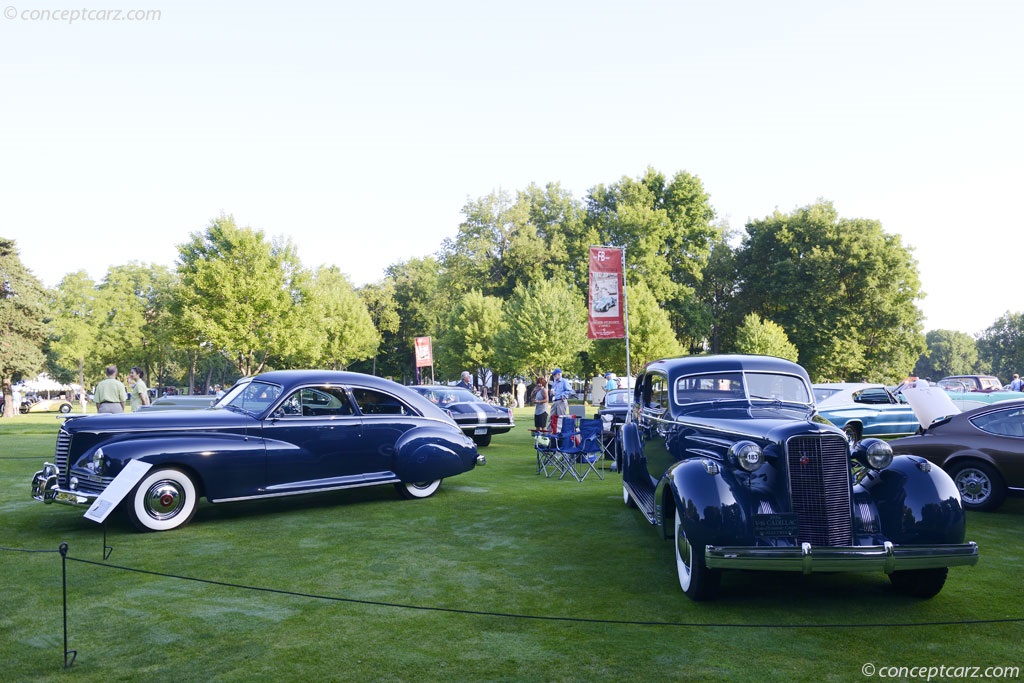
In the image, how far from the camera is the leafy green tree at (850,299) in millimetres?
52906

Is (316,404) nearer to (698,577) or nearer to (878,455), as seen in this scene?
(698,577)

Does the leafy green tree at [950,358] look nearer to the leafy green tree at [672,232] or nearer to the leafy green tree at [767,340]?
the leafy green tree at [672,232]

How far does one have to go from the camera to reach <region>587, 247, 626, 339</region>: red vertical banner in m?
19.4

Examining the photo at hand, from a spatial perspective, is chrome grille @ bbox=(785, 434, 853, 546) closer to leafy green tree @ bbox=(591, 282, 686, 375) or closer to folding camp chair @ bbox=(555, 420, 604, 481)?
folding camp chair @ bbox=(555, 420, 604, 481)

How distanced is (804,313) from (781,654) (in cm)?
5379

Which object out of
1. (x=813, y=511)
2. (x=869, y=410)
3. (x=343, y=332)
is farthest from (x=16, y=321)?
(x=813, y=511)

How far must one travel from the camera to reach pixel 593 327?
1953 centimetres

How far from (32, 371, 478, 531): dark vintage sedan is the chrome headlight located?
625 cm

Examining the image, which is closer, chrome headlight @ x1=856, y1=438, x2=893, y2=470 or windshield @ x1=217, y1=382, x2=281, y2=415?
chrome headlight @ x1=856, y1=438, x2=893, y2=470

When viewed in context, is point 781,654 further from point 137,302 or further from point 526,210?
point 137,302

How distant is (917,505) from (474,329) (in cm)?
4964

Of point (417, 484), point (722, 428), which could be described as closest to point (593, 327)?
point (417, 484)

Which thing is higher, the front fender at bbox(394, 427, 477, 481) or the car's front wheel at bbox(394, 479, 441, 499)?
the front fender at bbox(394, 427, 477, 481)

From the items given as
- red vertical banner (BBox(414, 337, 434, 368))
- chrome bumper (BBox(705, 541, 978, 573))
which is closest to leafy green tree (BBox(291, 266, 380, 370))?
red vertical banner (BBox(414, 337, 434, 368))
